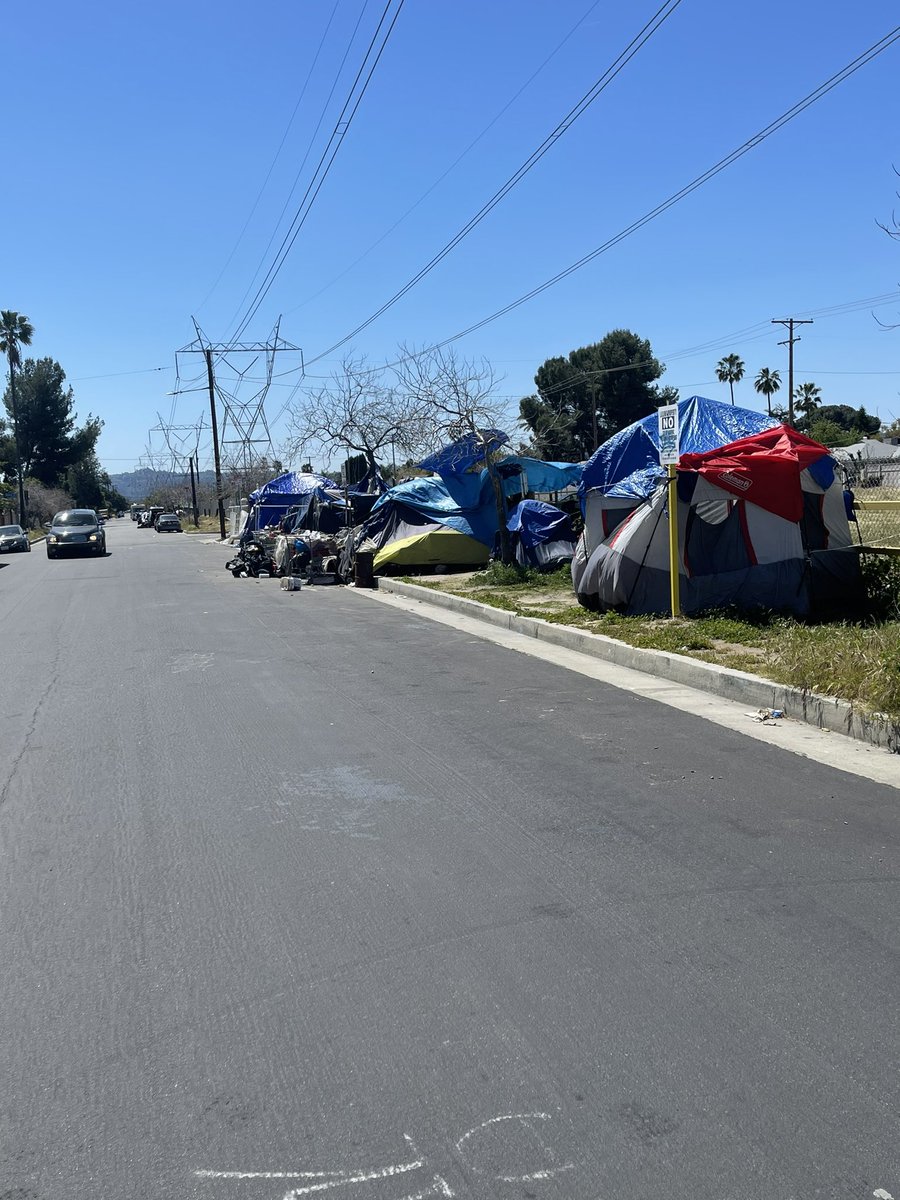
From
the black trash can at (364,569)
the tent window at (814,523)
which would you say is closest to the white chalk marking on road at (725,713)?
the tent window at (814,523)

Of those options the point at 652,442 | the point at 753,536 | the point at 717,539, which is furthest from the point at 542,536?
the point at 753,536

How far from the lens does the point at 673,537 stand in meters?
12.7

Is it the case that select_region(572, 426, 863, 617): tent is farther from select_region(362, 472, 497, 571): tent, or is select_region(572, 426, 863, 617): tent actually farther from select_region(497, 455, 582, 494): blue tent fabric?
select_region(362, 472, 497, 571): tent

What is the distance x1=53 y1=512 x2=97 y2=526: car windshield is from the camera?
41112 millimetres

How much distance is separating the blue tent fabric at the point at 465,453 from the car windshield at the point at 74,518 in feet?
69.2

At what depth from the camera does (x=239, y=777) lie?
719 centimetres

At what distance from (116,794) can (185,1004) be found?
121 inches

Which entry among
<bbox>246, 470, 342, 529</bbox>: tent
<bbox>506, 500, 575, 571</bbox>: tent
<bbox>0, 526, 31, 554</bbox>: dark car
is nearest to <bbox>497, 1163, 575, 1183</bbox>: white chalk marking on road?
<bbox>506, 500, 575, 571</bbox>: tent

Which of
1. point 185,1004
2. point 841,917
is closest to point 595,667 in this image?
point 841,917

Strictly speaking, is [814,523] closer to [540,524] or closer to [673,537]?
[673,537]

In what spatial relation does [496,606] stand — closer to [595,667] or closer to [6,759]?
[595,667]

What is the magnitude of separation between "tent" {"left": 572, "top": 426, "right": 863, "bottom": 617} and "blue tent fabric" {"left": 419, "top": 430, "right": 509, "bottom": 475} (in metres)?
8.35

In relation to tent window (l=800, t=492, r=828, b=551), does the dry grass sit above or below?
below

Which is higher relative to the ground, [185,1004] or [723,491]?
[723,491]
